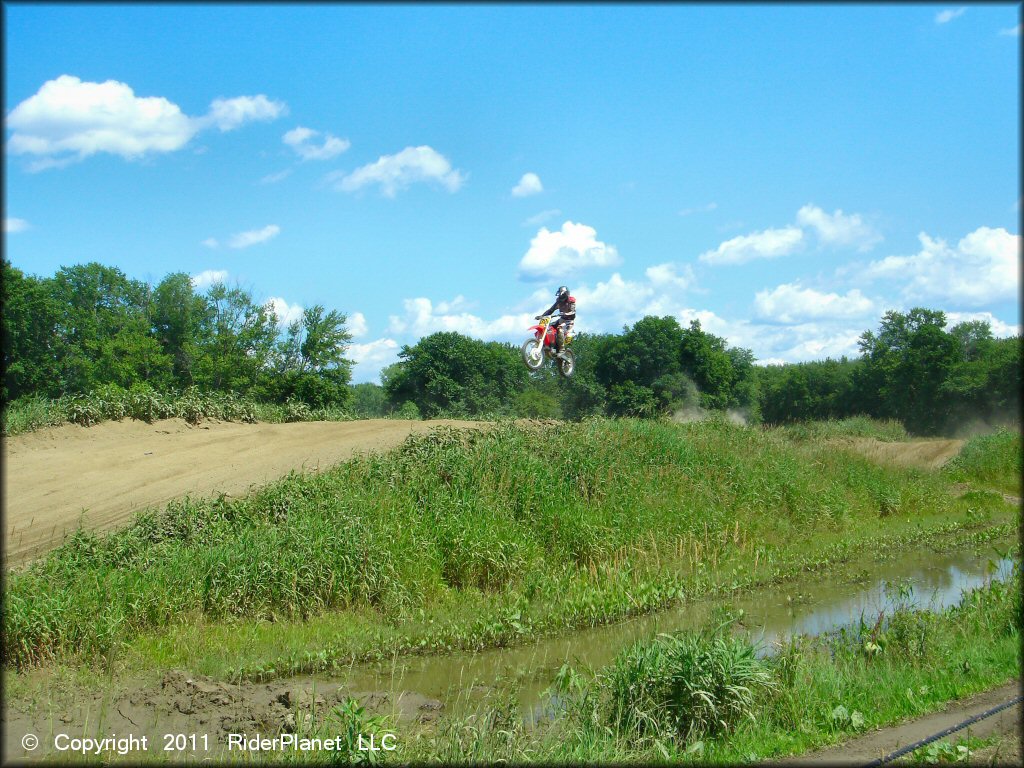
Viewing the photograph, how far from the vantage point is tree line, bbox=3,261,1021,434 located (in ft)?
74.8

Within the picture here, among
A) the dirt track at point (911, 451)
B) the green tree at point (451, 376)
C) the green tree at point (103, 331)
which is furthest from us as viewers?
the green tree at point (451, 376)

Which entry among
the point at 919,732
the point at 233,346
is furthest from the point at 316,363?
the point at 919,732

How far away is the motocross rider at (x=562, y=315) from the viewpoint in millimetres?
17719

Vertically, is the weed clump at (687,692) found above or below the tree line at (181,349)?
below

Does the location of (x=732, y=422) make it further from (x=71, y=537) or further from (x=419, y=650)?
(x=71, y=537)

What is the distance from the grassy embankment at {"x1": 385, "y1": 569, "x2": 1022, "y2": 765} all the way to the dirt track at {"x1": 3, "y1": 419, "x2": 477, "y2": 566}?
26.0 ft

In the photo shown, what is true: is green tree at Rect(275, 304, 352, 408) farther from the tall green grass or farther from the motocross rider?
the tall green grass

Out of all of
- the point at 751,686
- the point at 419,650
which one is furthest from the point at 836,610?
the point at 419,650

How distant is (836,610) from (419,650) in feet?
20.4

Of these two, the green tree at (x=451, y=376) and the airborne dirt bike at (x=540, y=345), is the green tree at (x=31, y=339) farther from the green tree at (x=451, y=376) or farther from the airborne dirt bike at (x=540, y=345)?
the airborne dirt bike at (x=540, y=345)

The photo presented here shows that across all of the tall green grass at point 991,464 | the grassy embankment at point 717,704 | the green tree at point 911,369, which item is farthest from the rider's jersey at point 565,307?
the green tree at point 911,369

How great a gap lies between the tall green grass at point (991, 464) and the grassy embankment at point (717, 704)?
17996 millimetres

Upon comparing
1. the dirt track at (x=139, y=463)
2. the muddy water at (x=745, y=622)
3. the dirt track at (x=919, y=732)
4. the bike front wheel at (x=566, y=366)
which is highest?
the bike front wheel at (x=566, y=366)

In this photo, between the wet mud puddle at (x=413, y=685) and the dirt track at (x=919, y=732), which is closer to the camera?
the dirt track at (x=919, y=732)
